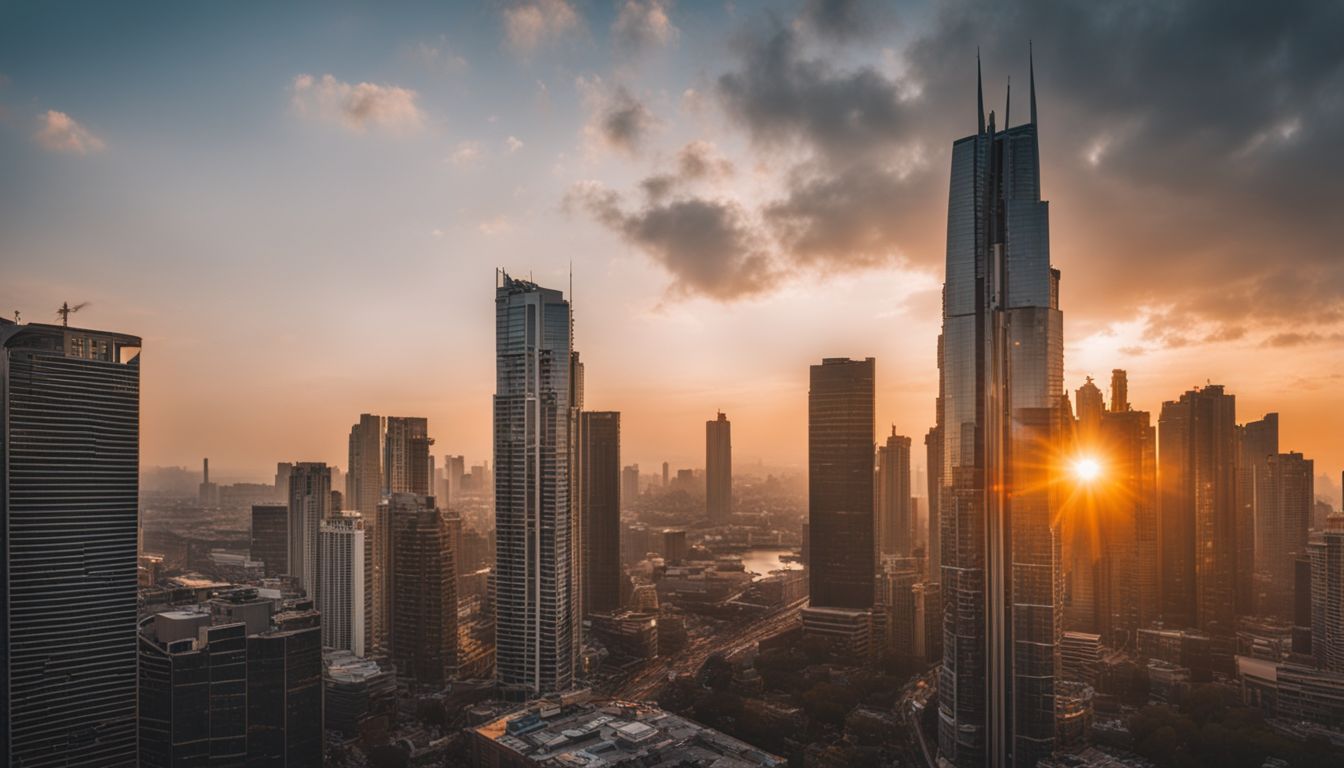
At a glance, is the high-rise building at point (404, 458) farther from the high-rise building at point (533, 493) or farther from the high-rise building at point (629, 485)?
the high-rise building at point (629, 485)

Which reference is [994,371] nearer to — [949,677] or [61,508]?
[949,677]

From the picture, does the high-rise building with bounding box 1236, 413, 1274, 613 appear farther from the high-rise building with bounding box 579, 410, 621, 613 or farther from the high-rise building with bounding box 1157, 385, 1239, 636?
the high-rise building with bounding box 579, 410, 621, 613

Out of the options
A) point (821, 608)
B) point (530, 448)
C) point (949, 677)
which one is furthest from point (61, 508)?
point (821, 608)

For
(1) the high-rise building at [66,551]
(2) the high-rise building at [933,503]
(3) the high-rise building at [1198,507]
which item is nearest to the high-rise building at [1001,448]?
(2) the high-rise building at [933,503]

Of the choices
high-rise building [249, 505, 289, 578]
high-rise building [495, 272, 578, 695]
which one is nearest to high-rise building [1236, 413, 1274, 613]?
high-rise building [495, 272, 578, 695]

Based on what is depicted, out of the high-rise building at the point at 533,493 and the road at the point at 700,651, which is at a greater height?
the high-rise building at the point at 533,493
